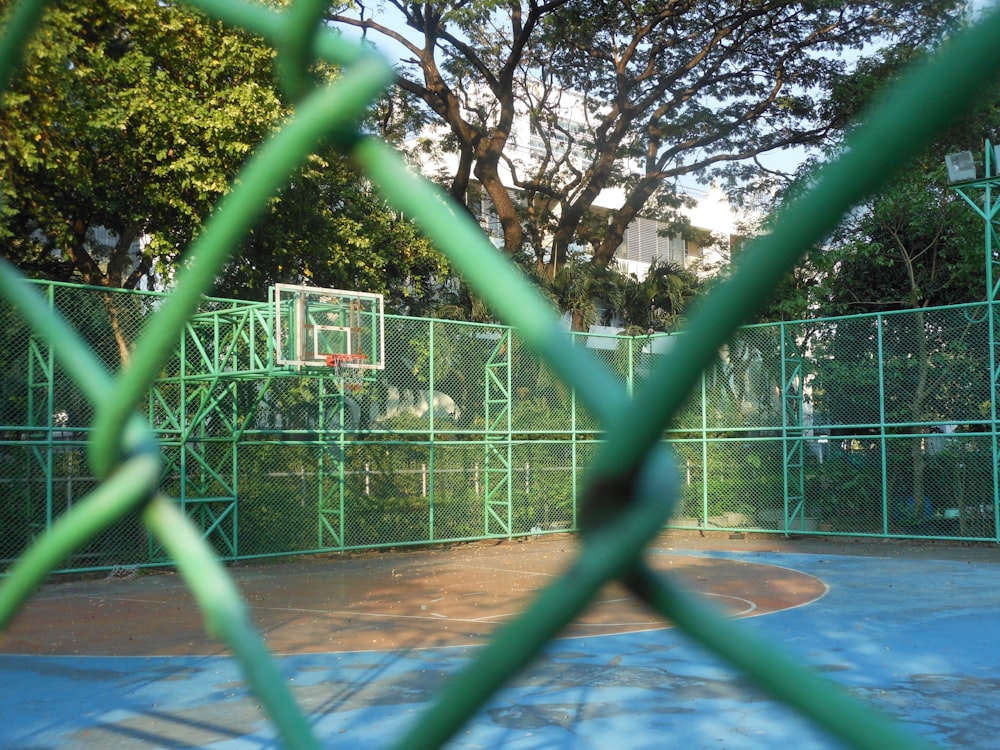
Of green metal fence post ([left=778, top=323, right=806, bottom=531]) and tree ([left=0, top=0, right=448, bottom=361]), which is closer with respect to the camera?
tree ([left=0, top=0, right=448, bottom=361])

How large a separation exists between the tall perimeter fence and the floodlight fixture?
1.95 meters

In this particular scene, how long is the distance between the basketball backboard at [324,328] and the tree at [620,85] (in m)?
7.54

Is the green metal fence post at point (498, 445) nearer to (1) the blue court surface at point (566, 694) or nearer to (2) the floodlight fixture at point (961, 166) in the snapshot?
(2) the floodlight fixture at point (961, 166)

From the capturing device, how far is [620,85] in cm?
2069

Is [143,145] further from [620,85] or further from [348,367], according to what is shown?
[620,85]

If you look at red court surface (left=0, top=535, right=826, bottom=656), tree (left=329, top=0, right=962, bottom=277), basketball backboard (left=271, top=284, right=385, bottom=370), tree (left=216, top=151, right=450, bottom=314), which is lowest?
red court surface (left=0, top=535, right=826, bottom=656)

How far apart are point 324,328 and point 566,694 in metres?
7.54

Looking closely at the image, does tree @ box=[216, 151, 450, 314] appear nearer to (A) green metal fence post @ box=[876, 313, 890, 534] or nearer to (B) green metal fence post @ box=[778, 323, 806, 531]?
(B) green metal fence post @ box=[778, 323, 806, 531]

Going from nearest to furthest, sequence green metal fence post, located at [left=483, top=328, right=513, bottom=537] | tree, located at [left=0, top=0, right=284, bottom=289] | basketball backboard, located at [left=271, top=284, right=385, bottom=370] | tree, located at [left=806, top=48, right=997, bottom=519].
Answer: basketball backboard, located at [left=271, top=284, right=385, bottom=370], tree, located at [left=0, top=0, right=284, bottom=289], tree, located at [left=806, top=48, right=997, bottom=519], green metal fence post, located at [left=483, top=328, right=513, bottom=537]

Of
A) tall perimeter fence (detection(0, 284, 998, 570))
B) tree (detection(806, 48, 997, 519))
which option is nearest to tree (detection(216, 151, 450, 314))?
tall perimeter fence (detection(0, 284, 998, 570))

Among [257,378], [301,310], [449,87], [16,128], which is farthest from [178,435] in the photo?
[449,87]

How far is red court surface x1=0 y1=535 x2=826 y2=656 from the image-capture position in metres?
7.64

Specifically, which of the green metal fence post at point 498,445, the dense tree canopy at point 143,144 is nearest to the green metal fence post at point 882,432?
the green metal fence post at point 498,445

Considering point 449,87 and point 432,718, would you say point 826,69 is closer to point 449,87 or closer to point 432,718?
point 449,87
